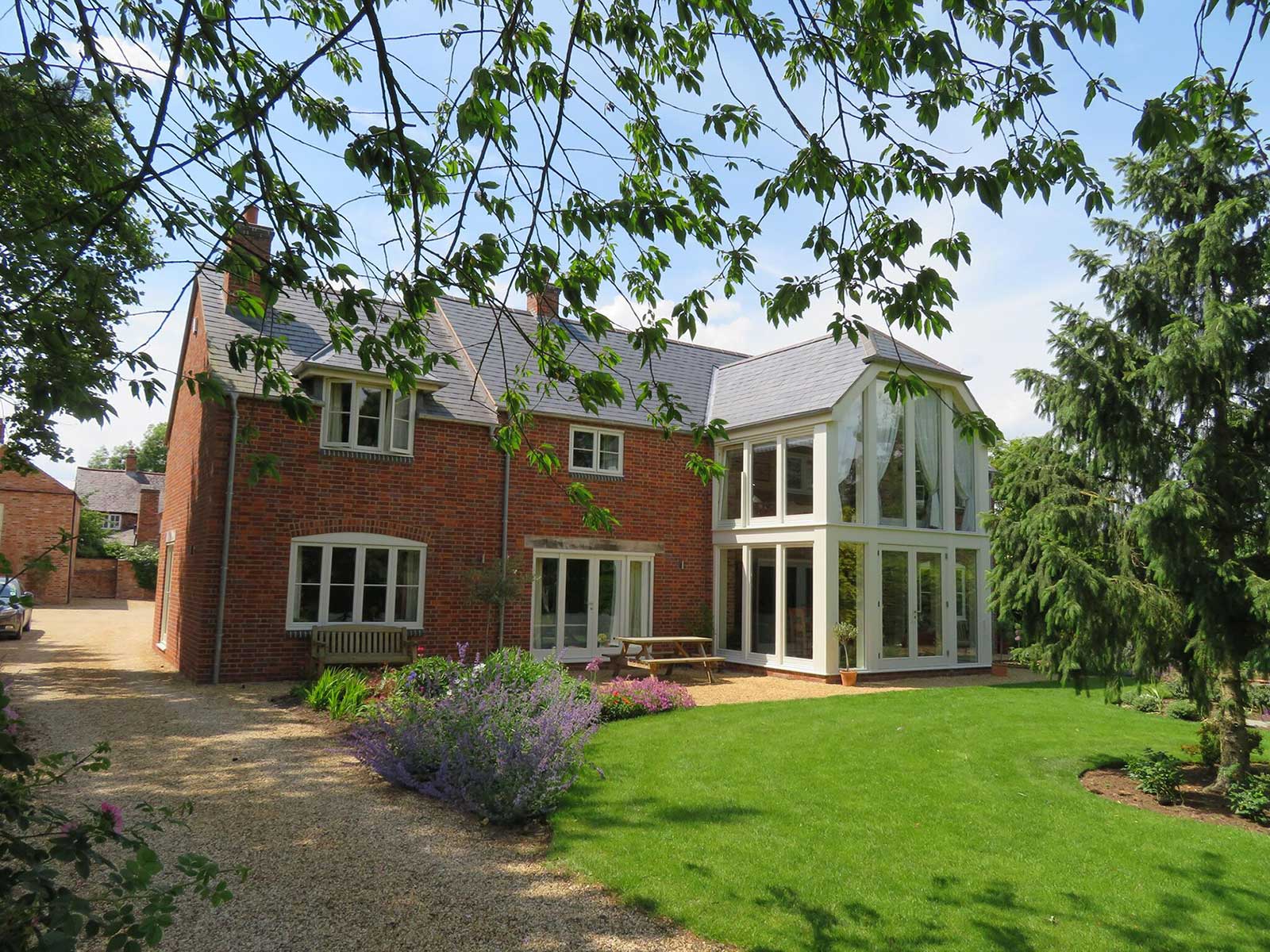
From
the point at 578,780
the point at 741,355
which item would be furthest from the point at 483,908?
the point at 741,355

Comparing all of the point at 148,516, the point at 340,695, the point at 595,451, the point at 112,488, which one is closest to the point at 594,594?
the point at 595,451

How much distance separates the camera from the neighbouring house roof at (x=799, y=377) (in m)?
17.4

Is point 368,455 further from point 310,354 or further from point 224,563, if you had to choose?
point 224,563

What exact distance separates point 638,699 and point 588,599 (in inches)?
229

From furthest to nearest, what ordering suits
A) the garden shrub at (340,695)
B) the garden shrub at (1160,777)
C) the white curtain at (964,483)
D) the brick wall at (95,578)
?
the brick wall at (95,578) → the white curtain at (964,483) → the garden shrub at (340,695) → the garden shrub at (1160,777)

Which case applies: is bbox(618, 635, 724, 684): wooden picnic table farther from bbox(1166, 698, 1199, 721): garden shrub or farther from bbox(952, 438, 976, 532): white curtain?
bbox(1166, 698, 1199, 721): garden shrub

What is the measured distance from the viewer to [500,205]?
209 inches

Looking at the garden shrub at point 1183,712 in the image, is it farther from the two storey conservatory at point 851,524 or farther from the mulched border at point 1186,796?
the two storey conservatory at point 851,524

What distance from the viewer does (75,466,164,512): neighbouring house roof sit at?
1994 inches

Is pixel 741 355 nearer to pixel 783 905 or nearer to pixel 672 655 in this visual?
pixel 672 655

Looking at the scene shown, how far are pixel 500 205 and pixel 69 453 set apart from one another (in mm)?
10544

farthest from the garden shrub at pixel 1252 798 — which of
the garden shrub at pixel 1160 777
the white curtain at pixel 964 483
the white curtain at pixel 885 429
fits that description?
the white curtain at pixel 964 483

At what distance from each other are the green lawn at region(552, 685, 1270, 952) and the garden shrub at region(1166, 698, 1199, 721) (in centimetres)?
259

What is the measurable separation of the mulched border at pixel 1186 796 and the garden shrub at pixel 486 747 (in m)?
5.27
